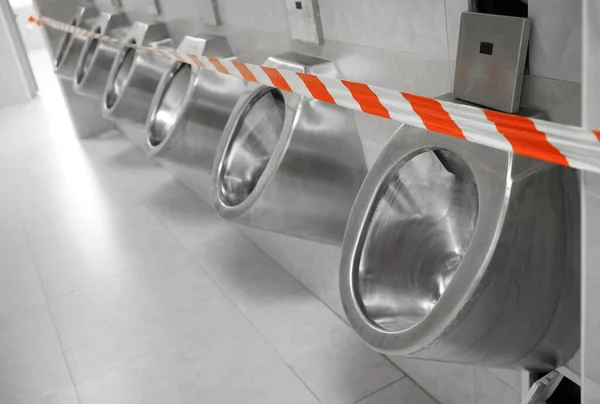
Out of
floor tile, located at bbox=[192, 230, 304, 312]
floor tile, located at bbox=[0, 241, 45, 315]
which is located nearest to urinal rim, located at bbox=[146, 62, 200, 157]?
floor tile, located at bbox=[192, 230, 304, 312]

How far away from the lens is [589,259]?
1245mm

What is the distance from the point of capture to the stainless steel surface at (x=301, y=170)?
2.07 metres

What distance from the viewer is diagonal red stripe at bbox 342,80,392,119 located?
168 centimetres

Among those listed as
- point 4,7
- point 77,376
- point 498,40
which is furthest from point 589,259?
point 4,7

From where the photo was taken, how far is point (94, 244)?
3.85 m

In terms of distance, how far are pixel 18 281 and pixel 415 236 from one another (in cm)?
268

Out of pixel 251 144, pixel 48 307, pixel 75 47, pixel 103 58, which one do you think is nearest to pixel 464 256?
pixel 251 144

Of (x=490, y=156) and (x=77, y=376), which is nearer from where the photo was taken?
(x=490, y=156)

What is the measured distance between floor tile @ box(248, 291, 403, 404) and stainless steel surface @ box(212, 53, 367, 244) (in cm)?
54

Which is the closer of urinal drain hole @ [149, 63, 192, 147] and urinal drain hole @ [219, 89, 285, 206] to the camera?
urinal drain hole @ [219, 89, 285, 206]

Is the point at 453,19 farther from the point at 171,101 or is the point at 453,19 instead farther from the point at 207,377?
the point at 171,101

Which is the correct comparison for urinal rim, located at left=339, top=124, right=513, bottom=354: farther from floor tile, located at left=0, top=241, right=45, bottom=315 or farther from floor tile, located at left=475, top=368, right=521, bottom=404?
floor tile, located at left=0, top=241, right=45, bottom=315

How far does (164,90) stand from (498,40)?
2089mm

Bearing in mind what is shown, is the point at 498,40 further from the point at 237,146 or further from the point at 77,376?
the point at 77,376
